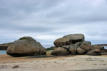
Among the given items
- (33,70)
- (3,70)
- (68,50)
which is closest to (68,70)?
(33,70)

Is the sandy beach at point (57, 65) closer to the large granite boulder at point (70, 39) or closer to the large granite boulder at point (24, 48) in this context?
the large granite boulder at point (24, 48)

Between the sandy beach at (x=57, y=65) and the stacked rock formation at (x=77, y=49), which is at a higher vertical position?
the stacked rock formation at (x=77, y=49)

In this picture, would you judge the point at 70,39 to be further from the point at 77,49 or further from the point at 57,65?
the point at 57,65

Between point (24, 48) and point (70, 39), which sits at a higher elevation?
point (70, 39)

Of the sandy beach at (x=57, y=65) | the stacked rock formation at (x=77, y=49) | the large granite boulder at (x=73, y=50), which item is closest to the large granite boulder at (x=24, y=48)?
the stacked rock formation at (x=77, y=49)

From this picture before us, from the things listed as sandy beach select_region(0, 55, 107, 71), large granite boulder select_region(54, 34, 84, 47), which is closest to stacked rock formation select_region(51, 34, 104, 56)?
large granite boulder select_region(54, 34, 84, 47)

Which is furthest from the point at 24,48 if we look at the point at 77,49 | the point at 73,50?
the point at 77,49

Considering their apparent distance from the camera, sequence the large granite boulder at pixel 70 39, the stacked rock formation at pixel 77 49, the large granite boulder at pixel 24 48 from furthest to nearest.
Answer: the large granite boulder at pixel 70 39 < the stacked rock formation at pixel 77 49 < the large granite boulder at pixel 24 48

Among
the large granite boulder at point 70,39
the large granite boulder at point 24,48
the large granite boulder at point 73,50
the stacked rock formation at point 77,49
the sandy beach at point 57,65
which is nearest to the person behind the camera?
the sandy beach at point 57,65

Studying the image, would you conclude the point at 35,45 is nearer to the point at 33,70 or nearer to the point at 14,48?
the point at 14,48

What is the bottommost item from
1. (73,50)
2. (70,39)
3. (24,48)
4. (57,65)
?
(57,65)

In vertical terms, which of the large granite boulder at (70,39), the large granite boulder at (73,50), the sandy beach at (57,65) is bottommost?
the sandy beach at (57,65)

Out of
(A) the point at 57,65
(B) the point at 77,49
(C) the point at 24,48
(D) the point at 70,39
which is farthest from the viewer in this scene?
(D) the point at 70,39

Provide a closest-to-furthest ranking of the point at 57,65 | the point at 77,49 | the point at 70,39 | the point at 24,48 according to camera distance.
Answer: the point at 57,65 → the point at 24,48 → the point at 77,49 → the point at 70,39
